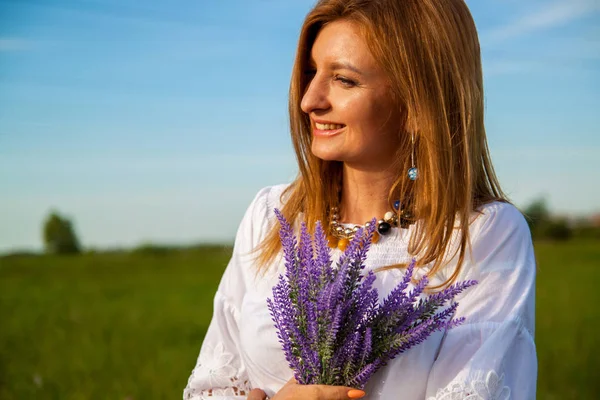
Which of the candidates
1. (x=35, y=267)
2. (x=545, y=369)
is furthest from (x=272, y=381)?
(x=35, y=267)

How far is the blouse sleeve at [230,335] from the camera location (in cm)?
260

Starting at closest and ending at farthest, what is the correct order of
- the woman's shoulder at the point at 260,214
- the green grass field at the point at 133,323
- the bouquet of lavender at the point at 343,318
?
the bouquet of lavender at the point at 343,318, the woman's shoulder at the point at 260,214, the green grass field at the point at 133,323

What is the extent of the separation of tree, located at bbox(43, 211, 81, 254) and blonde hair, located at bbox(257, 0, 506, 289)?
26.5ft

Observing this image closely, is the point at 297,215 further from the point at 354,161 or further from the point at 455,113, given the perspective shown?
the point at 455,113

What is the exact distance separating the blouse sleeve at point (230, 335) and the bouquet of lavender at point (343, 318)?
2.34 feet

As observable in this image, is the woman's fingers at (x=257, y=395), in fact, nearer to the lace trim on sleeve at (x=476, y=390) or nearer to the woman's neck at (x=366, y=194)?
the lace trim on sleeve at (x=476, y=390)

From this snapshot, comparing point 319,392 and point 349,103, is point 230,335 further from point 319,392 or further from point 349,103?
point 349,103

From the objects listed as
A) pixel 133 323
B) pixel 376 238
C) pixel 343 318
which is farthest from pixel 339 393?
pixel 133 323

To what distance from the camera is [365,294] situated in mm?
1928

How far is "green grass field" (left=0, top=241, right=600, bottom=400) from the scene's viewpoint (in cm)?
562

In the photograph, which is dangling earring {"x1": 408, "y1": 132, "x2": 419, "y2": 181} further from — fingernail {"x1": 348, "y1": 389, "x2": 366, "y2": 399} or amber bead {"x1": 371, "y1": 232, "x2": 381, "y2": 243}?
fingernail {"x1": 348, "y1": 389, "x2": 366, "y2": 399}

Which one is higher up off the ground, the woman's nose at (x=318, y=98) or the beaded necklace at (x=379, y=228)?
the woman's nose at (x=318, y=98)

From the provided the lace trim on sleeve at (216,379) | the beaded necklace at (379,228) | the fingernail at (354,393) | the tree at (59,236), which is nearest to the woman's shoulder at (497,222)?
the beaded necklace at (379,228)

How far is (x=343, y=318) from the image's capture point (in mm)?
1891
